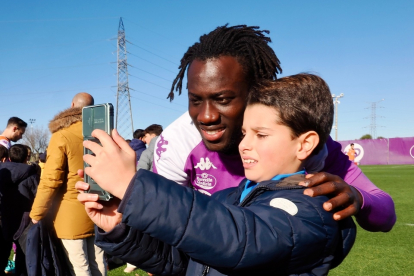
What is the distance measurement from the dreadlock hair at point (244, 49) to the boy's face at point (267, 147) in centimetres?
57

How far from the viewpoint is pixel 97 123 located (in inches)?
50.5

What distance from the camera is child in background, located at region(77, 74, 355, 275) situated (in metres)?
1.03

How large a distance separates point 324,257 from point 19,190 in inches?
182

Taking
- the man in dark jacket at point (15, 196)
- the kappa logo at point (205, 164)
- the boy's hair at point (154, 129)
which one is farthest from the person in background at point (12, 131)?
the kappa logo at point (205, 164)

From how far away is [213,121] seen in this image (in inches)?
76.9

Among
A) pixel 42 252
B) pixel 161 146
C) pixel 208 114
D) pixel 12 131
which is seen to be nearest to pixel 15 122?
pixel 12 131

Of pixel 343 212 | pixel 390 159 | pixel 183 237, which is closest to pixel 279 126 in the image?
pixel 343 212

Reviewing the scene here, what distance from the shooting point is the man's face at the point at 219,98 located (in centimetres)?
194

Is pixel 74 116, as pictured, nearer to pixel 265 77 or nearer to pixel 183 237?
pixel 265 77

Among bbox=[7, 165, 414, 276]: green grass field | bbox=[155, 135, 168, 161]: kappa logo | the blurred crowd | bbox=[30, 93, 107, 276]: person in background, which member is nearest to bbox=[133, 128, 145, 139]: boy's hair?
bbox=[7, 165, 414, 276]: green grass field

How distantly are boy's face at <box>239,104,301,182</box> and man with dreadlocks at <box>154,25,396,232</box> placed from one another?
0.25 meters

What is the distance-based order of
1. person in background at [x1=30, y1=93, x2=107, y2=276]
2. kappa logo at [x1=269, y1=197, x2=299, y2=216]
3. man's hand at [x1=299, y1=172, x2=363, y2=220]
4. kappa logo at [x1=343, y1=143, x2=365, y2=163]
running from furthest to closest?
kappa logo at [x1=343, y1=143, x2=365, y2=163] → person in background at [x1=30, y1=93, x2=107, y2=276] → man's hand at [x1=299, y1=172, x2=363, y2=220] → kappa logo at [x1=269, y1=197, x2=299, y2=216]

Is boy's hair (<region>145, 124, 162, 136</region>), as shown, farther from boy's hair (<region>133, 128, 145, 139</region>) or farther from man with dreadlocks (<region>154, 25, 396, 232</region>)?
man with dreadlocks (<region>154, 25, 396, 232</region>)

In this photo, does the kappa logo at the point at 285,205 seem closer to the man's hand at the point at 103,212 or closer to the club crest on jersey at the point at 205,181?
the man's hand at the point at 103,212
